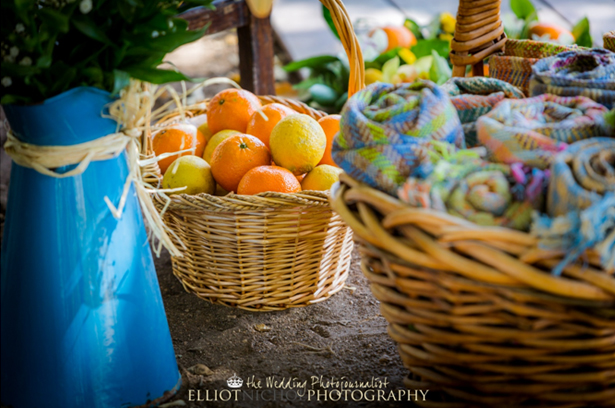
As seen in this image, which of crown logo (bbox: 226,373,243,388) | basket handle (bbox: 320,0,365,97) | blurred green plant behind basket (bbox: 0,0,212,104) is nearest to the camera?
blurred green plant behind basket (bbox: 0,0,212,104)

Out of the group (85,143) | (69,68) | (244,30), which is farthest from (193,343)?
(244,30)

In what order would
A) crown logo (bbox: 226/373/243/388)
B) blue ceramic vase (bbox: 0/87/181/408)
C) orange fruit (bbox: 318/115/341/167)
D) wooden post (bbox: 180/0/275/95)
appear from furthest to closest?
wooden post (bbox: 180/0/275/95)
orange fruit (bbox: 318/115/341/167)
crown logo (bbox: 226/373/243/388)
blue ceramic vase (bbox: 0/87/181/408)

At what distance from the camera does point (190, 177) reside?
1.26 m

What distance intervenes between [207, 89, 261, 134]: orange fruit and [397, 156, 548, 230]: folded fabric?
0.79 metres

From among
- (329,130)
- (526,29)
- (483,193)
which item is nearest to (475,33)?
(329,130)

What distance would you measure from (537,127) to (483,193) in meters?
0.18

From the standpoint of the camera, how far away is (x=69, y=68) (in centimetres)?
77

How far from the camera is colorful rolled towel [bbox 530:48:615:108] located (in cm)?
91

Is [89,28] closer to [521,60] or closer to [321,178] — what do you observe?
[321,178]

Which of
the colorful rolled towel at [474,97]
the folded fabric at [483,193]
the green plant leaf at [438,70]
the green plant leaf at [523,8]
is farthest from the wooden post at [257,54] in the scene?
the folded fabric at [483,193]

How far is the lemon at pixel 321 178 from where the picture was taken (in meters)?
1.25

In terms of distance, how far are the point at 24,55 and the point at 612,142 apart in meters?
0.83

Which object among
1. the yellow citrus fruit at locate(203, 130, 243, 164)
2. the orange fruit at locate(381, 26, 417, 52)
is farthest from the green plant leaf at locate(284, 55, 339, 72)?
the yellow citrus fruit at locate(203, 130, 243, 164)

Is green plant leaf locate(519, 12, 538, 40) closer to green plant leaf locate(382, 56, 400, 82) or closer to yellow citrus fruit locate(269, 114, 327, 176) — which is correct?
green plant leaf locate(382, 56, 400, 82)
